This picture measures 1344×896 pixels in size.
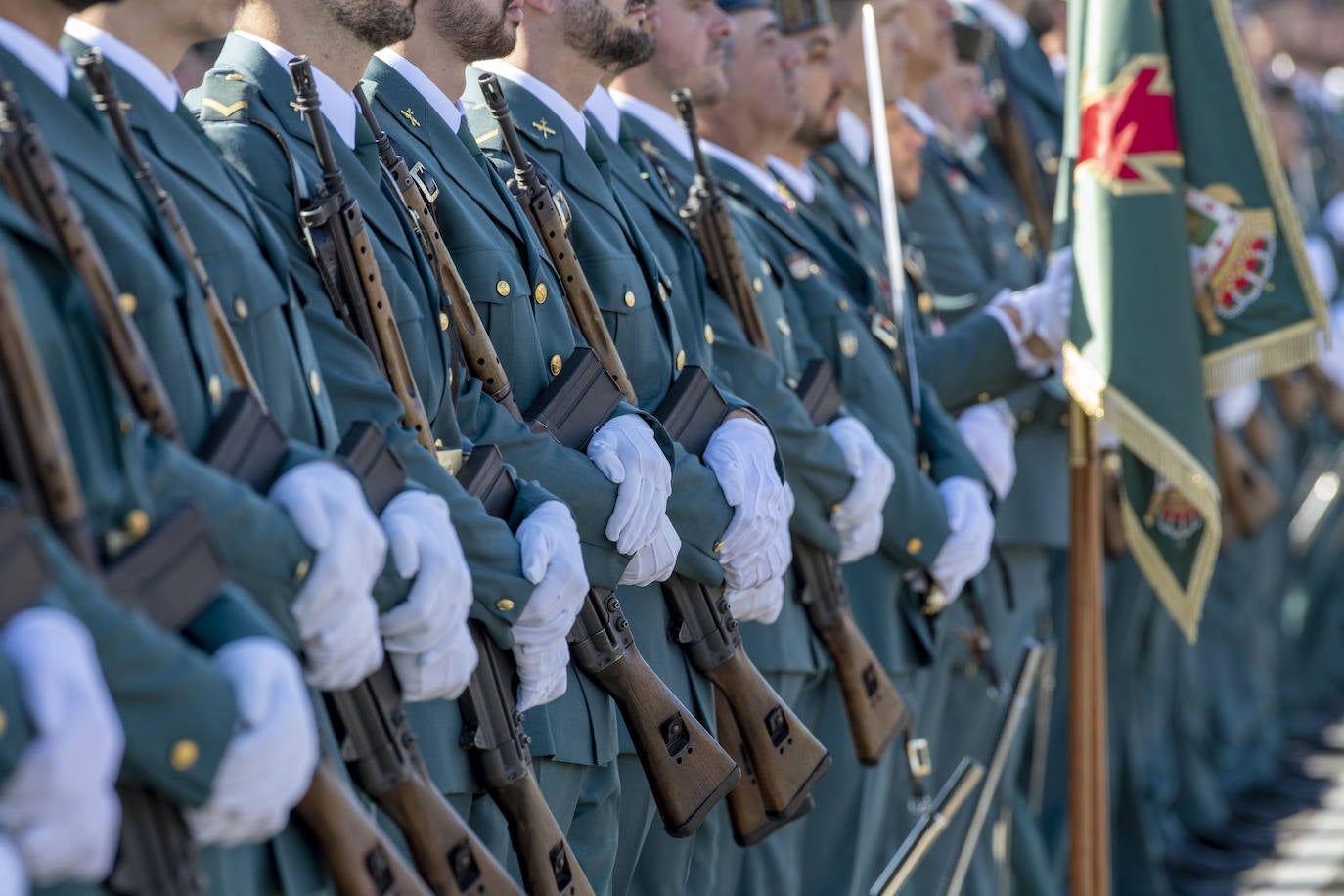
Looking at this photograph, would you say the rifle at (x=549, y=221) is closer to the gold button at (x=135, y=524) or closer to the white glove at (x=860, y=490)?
the white glove at (x=860, y=490)

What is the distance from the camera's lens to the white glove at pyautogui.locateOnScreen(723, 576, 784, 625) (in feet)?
12.4

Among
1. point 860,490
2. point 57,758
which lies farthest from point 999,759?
point 57,758

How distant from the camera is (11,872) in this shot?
1.82m

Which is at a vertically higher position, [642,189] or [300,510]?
[642,189]

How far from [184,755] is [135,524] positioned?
25 cm

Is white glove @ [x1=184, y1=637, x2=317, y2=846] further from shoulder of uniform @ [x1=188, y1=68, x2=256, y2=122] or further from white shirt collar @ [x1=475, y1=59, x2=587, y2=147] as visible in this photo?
white shirt collar @ [x1=475, y1=59, x2=587, y2=147]

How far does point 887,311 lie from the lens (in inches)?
194

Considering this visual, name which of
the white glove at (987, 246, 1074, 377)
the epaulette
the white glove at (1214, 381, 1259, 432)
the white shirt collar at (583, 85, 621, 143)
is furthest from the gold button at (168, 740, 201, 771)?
the white glove at (1214, 381, 1259, 432)

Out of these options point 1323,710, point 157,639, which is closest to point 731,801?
point 157,639

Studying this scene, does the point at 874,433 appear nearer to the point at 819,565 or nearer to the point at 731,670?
the point at 819,565

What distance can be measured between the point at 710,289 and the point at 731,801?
1062 mm

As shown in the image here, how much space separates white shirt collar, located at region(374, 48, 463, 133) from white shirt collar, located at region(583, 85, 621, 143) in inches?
22.5

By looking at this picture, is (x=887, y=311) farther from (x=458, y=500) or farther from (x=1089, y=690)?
(x=458, y=500)

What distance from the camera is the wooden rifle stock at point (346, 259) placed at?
275 centimetres
